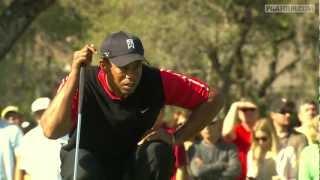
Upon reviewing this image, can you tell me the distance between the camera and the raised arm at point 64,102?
732 cm

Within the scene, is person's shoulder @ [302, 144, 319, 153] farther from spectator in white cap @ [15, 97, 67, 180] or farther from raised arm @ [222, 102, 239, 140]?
raised arm @ [222, 102, 239, 140]

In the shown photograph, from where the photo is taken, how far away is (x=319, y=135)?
1195 centimetres

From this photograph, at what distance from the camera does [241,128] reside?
581 inches

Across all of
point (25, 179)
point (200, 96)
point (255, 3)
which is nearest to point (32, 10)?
point (25, 179)

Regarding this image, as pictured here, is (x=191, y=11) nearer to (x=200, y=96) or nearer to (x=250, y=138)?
(x=250, y=138)

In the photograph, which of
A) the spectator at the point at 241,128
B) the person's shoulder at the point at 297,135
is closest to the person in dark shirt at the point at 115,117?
the spectator at the point at 241,128

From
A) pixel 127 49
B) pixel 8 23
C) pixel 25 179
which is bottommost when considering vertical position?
pixel 25 179

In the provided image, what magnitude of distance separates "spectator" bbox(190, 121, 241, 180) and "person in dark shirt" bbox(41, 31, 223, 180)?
575cm

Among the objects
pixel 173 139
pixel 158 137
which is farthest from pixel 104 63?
pixel 173 139

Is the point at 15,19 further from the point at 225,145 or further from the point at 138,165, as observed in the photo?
the point at 138,165

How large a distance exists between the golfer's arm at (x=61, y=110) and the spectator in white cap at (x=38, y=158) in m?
3.60

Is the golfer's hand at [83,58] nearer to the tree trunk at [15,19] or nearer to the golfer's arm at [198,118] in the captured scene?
the golfer's arm at [198,118]

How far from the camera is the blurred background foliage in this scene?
1316 inches

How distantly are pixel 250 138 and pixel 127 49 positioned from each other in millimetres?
7077
